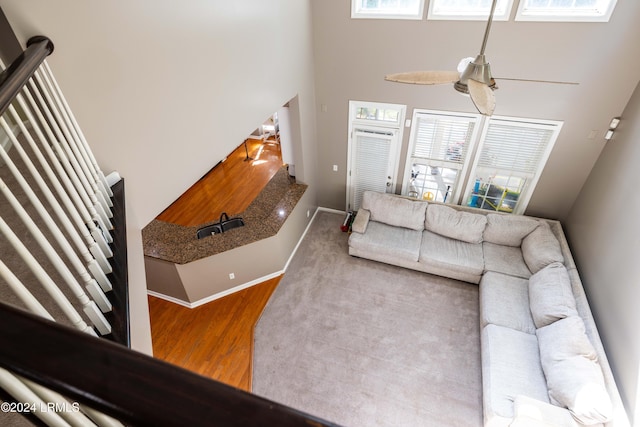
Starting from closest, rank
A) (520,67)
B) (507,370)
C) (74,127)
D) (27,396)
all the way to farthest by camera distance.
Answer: (27,396) < (74,127) < (507,370) < (520,67)

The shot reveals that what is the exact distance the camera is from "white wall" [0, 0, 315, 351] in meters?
1.74

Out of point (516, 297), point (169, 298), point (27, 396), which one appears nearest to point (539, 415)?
point (516, 297)

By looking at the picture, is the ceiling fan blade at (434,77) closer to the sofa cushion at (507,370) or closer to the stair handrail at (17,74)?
the stair handrail at (17,74)

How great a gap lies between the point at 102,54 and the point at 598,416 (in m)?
4.53

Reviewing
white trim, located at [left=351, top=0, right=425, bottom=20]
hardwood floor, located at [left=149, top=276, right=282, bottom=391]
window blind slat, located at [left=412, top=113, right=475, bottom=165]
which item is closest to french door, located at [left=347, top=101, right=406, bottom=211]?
window blind slat, located at [left=412, top=113, right=475, bottom=165]

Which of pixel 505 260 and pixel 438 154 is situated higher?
pixel 438 154

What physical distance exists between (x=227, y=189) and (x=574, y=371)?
18.4 feet

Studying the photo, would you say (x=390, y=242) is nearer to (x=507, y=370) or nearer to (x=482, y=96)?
(x=507, y=370)

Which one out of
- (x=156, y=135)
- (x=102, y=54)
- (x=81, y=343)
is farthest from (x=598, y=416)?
(x=102, y=54)

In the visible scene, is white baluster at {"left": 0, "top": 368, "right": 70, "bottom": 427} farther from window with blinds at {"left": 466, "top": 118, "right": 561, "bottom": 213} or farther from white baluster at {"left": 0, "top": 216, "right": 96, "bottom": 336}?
window with blinds at {"left": 466, "top": 118, "right": 561, "bottom": 213}

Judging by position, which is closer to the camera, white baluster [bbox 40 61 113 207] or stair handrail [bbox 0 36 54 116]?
stair handrail [bbox 0 36 54 116]

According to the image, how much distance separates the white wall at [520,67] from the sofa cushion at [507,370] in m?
2.29

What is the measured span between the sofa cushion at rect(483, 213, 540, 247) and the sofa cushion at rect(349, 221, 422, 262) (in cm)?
101

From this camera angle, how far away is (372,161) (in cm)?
554
